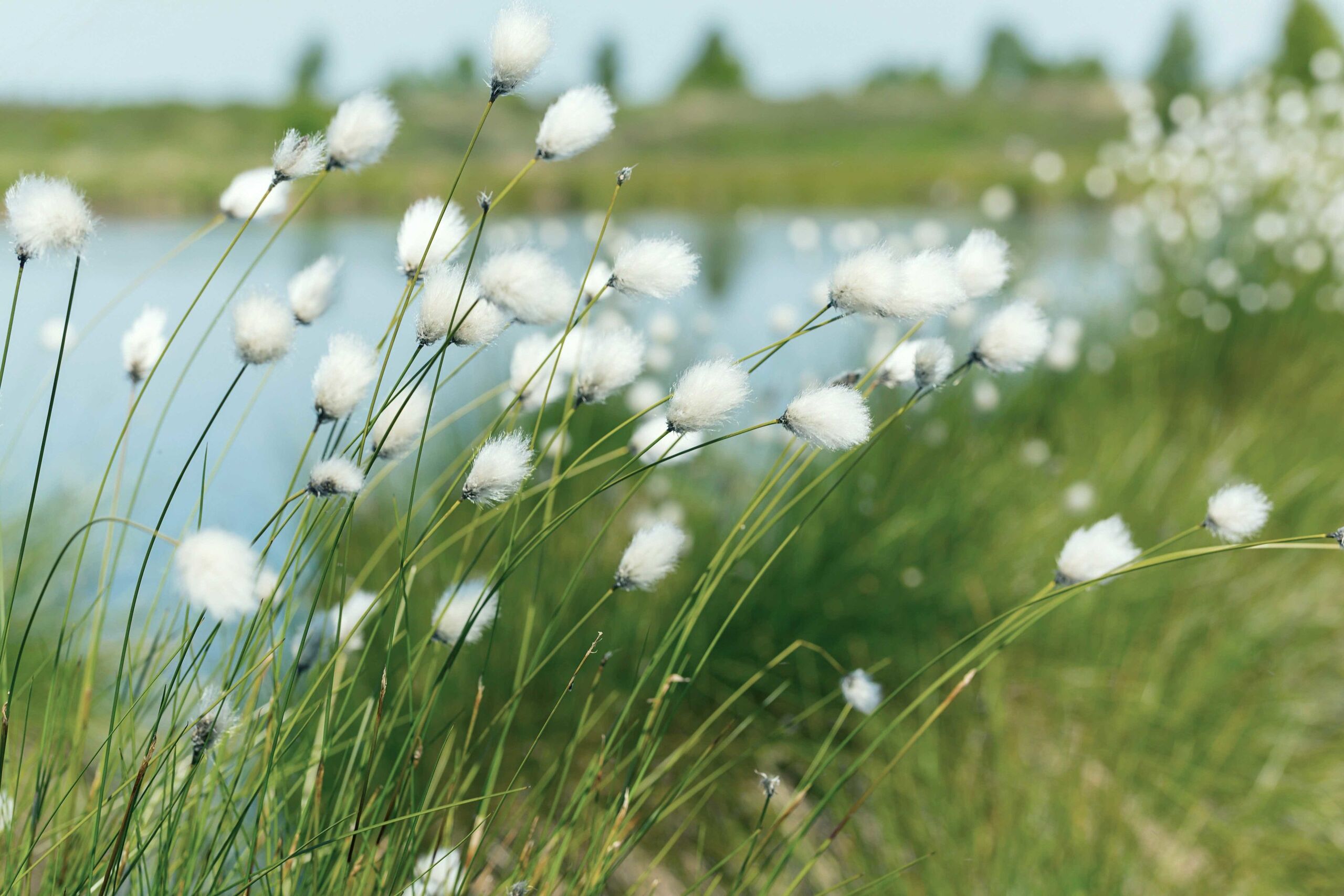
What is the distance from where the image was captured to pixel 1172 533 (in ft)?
8.93

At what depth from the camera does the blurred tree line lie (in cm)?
3008

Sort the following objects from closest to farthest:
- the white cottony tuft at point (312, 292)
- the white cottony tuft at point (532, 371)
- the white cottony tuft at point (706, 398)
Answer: the white cottony tuft at point (706, 398) → the white cottony tuft at point (312, 292) → the white cottony tuft at point (532, 371)

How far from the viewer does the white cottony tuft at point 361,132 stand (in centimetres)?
90

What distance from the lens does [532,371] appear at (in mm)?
1177

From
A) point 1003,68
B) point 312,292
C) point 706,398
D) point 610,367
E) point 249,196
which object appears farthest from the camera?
point 1003,68

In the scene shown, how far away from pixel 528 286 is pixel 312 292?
328 mm

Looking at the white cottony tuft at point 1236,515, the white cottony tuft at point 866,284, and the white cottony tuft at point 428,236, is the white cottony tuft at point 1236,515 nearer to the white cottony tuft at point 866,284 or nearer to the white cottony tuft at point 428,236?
the white cottony tuft at point 866,284

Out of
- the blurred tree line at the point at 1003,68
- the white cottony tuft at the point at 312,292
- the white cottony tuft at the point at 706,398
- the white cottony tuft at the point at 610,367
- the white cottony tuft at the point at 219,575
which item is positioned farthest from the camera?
the blurred tree line at the point at 1003,68

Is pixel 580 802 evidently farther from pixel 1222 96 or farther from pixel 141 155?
pixel 141 155

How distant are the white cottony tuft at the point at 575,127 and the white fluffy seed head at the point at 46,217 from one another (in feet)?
1.43

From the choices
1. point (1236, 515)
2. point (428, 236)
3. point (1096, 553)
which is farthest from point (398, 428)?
point (1236, 515)

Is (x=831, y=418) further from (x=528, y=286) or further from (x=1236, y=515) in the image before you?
(x=1236, y=515)

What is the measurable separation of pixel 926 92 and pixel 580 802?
179ft

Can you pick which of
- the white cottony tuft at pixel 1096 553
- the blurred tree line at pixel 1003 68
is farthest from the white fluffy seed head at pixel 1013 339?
the blurred tree line at pixel 1003 68
